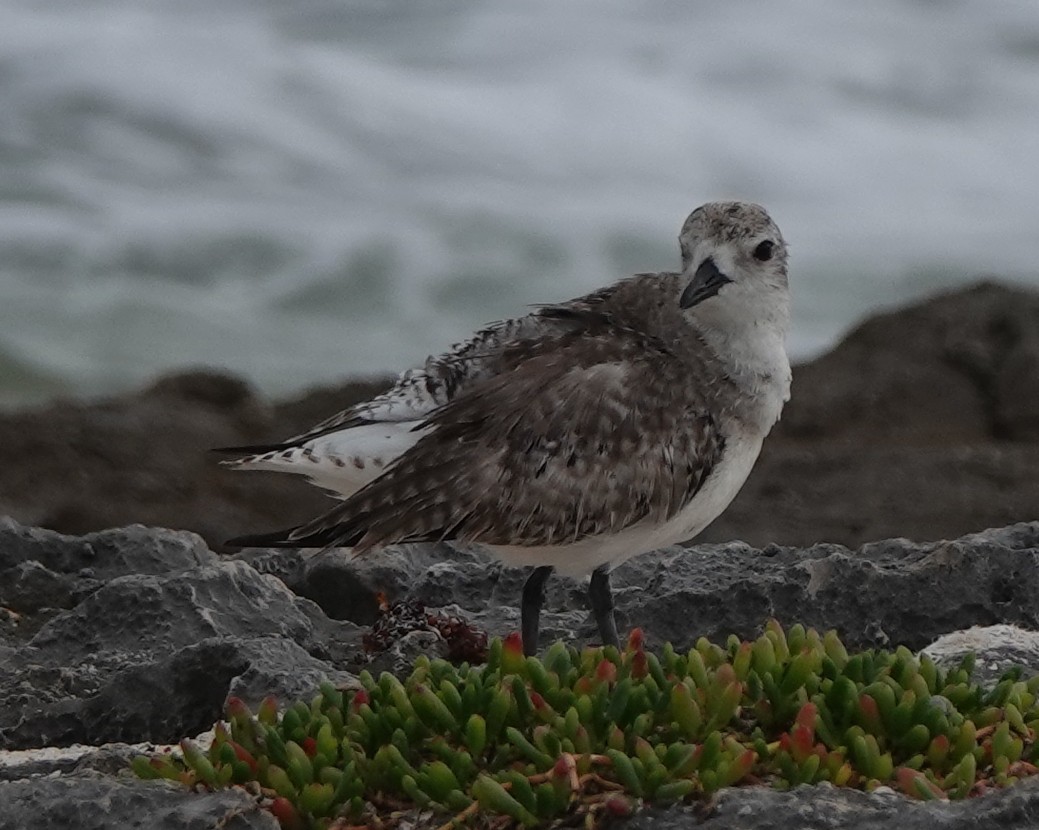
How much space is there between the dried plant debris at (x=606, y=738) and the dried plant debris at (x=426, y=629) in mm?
1390

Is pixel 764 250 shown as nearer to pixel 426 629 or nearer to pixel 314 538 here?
pixel 426 629

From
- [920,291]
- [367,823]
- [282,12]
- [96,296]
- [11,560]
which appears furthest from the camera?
[282,12]

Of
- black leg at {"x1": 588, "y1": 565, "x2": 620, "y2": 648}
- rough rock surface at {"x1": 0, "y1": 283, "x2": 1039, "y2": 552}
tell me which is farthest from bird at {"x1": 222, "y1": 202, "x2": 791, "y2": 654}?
rough rock surface at {"x1": 0, "y1": 283, "x2": 1039, "y2": 552}

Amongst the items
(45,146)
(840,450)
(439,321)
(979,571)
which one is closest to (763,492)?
(840,450)

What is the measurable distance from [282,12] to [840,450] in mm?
17778

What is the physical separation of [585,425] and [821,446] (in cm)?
599

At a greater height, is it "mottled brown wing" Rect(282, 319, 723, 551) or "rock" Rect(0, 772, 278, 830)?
"mottled brown wing" Rect(282, 319, 723, 551)

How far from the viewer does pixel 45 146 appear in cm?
2422

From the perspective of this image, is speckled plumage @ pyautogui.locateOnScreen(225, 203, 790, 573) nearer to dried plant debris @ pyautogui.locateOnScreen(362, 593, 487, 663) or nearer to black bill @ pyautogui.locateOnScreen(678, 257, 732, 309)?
black bill @ pyautogui.locateOnScreen(678, 257, 732, 309)

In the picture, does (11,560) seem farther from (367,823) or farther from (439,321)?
(439,321)

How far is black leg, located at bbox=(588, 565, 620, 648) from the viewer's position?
6.46 metres

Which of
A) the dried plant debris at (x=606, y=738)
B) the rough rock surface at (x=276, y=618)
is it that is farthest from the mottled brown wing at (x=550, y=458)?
the dried plant debris at (x=606, y=738)

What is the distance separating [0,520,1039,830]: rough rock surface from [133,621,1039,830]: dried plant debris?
0.11m

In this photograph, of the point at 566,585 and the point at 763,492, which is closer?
the point at 566,585
